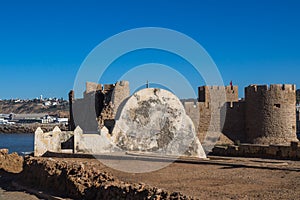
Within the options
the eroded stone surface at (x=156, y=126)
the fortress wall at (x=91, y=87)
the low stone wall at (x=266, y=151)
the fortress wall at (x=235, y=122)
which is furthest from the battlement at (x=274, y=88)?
the fortress wall at (x=91, y=87)

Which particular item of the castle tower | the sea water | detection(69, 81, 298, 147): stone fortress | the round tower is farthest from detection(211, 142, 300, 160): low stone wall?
the sea water

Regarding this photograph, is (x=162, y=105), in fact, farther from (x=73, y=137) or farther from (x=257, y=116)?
(x=257, y=116)

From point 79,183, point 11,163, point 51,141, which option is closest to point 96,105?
point 51,141

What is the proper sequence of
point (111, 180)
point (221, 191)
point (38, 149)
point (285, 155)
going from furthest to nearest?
1. point (38, 149)
2. point (285, 155)
3. point (111, 180)
4. point (221, 191)

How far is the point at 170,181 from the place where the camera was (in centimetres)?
1118

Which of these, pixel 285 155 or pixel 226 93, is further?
pixel 226 93

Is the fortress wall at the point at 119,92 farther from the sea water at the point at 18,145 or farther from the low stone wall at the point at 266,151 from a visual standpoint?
the sea water at the point at 18,145

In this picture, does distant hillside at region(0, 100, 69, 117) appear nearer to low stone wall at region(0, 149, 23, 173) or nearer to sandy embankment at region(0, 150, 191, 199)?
low stone wall at region(0, 149, 23, 173)

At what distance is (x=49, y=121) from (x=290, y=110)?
8081 cm

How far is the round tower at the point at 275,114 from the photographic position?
21875 mm

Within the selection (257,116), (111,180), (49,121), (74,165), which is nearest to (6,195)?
(74,165)

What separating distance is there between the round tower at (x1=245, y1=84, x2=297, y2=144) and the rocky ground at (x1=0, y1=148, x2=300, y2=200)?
9046mm

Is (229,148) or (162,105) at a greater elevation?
(162,105)

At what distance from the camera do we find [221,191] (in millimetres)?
9578
